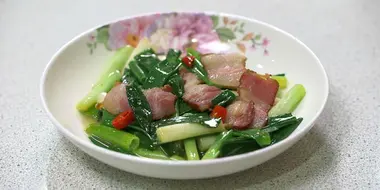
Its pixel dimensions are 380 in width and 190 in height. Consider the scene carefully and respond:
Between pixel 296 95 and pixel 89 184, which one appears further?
pixel 296 95

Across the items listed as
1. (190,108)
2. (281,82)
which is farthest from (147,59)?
(281,82)

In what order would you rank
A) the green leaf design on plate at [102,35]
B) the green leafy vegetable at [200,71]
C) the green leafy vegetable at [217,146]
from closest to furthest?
the green leafy vegetable at [217,146], the green leafy vegetable at [200,71], the green leaf design on plate at [102,35]

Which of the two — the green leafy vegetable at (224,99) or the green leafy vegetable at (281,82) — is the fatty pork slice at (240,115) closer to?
the green leafy vegetable at (224,99)

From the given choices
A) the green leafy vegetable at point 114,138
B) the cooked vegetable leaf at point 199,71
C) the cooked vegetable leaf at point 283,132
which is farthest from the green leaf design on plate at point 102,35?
the cooked vegetable leaf at point 283,132

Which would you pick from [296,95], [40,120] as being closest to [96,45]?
[40,120]

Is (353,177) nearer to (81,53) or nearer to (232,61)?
(232,61)

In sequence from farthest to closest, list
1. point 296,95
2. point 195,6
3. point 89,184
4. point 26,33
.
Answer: point 195,6, point 26,33, point 296,95, point 89,184

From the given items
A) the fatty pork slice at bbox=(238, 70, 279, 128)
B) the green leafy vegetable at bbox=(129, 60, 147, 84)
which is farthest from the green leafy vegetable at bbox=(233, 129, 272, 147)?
the green leafy vegetable at bbox=(129, 60, 147, 84)
